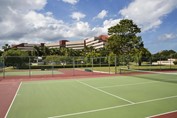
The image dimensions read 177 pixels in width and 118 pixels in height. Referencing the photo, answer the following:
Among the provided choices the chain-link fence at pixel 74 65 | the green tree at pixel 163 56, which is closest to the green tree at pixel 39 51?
the chain-link fence at pixel 74 65

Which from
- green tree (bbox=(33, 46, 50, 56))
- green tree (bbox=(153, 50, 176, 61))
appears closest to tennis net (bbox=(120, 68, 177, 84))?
green tree (bbox=(153, 50, 176, 61))

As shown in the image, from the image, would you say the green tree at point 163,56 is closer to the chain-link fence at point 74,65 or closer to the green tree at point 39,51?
the chain-link fence at point 74,65

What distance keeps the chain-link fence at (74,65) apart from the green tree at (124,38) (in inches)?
61.7

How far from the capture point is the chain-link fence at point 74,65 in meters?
27.6

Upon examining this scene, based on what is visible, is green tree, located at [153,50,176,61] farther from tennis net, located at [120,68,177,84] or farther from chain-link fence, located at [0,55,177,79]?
tennis net, located at [120,68,177,84]

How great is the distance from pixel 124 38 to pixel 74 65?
8871mm

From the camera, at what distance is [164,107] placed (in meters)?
8.07

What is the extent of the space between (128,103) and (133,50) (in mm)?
23537

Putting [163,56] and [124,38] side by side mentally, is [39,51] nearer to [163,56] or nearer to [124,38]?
[163,56]

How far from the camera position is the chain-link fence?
2764 centimetres

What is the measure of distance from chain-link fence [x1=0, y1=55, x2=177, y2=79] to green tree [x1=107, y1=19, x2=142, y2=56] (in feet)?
5.14

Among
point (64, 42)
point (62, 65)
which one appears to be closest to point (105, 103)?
point (62, 65)

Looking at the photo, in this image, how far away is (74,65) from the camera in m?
32.1

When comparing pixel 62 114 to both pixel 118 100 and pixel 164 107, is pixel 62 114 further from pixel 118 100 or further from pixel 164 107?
pixel 164 107
